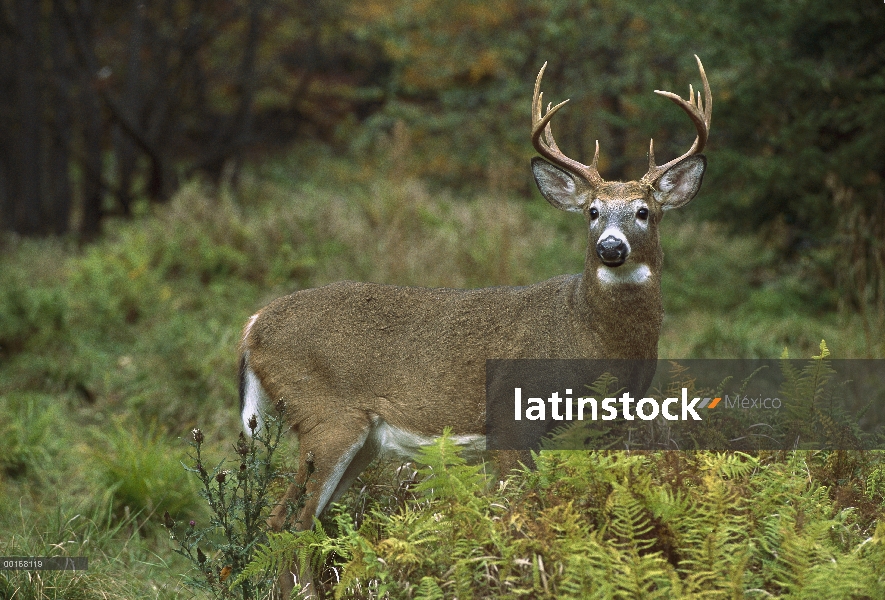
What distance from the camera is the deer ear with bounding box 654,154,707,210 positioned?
4.17 m

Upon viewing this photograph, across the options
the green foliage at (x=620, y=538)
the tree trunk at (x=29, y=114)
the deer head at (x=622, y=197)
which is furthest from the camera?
the tree trunk at (x=29, y=114)

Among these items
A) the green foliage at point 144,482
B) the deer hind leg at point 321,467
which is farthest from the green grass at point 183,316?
the deer hind leg at point 321,467

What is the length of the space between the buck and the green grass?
0.44 meters

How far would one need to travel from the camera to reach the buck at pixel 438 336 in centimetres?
394

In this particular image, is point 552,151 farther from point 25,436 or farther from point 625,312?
point 25,436

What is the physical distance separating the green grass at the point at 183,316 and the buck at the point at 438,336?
437mm

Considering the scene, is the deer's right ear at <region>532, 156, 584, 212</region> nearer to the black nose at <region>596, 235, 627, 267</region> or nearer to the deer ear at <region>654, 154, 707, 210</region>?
the deer ear at <region>654, 154, 707, 210</region>

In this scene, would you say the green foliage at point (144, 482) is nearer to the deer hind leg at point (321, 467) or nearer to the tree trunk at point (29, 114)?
the deer hind leg at point (321, 467)

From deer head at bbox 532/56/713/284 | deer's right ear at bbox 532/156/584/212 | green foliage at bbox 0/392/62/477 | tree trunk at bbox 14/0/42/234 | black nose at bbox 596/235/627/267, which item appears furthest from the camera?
tree trunk at bbox 14/0/42/234

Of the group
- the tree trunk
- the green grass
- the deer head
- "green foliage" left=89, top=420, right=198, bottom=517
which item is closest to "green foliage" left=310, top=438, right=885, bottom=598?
the green grass

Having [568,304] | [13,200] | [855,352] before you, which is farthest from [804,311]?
[13,200]

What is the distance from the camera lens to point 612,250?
3756 millimetres

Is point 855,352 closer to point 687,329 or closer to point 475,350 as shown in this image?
point 687,329

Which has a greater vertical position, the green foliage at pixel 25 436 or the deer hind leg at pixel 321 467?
the deer hind leg at pixel 321 467
